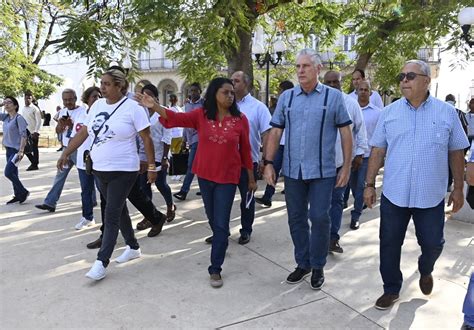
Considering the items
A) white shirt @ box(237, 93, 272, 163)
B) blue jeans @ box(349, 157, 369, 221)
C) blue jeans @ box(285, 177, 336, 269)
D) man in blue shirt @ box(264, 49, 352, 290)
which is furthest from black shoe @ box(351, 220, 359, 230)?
man in blue shirt @ box(264, 49, 352, 290)

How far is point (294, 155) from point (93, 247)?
2.50 metres

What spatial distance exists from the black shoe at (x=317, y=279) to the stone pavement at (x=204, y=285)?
0.07m

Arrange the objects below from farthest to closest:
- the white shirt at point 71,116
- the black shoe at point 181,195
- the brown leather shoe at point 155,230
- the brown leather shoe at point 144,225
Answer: the black shoe at point 181,195
the white shirt at point 71,116
the brown leather shoe at point 144,225
the brown leather shoe at point 155,230

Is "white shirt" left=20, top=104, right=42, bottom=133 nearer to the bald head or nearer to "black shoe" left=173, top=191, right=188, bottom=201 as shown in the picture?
"black shoe" left=173, top=191, right=188, bottom=201

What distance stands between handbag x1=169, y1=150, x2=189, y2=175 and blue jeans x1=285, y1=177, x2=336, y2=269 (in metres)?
4.14

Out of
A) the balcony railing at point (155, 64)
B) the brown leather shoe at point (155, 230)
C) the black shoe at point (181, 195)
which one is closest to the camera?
the brown leather shoe at point (155, 230)

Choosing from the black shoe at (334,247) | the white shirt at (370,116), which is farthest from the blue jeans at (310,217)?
the white shirt at (370,116)

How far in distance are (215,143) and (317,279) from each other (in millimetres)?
1429

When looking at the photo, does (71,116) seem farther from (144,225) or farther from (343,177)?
(343,177)

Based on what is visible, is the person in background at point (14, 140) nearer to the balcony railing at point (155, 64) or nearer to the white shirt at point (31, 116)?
the white shirt at point (31, 116)

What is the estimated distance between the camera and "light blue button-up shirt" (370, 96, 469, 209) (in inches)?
122

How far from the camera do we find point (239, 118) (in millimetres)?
3885

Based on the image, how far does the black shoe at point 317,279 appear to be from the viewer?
12.0 feet

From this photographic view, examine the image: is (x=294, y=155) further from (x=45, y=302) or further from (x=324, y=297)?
(x=45, y=302)
